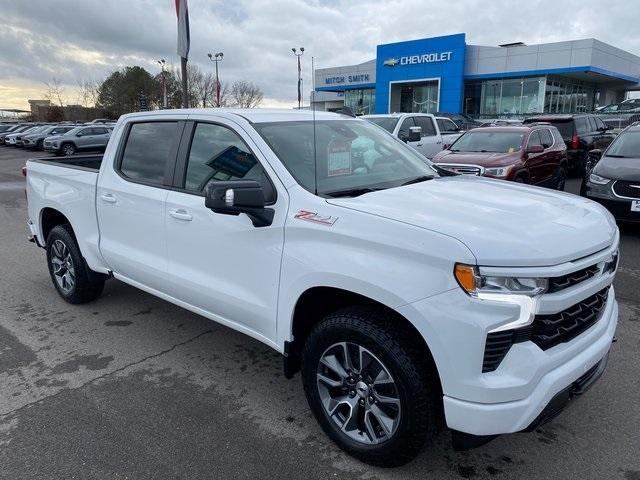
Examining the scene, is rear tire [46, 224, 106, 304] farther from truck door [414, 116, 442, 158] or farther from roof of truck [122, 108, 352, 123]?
truck door [414, 116, 442, 158]

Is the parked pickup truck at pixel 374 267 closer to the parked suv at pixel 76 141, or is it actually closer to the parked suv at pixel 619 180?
the parked suv at pixel 619 180

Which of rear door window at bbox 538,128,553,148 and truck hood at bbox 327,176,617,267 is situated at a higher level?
rear door window at bbox 538,128,553,148

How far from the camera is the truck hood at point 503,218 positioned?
2.22 m

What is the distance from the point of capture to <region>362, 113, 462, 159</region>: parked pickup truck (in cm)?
1275

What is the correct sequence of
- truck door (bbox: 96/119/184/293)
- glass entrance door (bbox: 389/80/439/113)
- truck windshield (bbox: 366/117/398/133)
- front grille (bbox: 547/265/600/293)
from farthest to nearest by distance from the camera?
glass entrance door (bbox: 389/80/439/113) → truck windshield (bbox: 366/117/398/133) → truck door (bbox: 96/119/184/293) → front grille (bbox: 547/265/600/293)

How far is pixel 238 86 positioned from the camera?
7294cm

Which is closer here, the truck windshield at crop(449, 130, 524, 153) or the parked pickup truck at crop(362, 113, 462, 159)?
the truck windshield at crop(449, 130, 524, 153)

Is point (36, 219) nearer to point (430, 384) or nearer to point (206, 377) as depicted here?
point (206, 377)

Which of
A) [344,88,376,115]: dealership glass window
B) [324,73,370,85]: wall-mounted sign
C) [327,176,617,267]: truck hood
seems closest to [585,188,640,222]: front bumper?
[327,176,617,267]: truck hood

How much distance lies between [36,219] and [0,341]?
1.49 meters

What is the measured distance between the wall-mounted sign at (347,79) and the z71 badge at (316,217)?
48.2 metres

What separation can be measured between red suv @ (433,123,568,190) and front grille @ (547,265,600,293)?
6682 millimetres

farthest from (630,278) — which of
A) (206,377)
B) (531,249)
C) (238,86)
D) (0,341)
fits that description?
(238,86)

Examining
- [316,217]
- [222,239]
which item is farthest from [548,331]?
[222,239]
